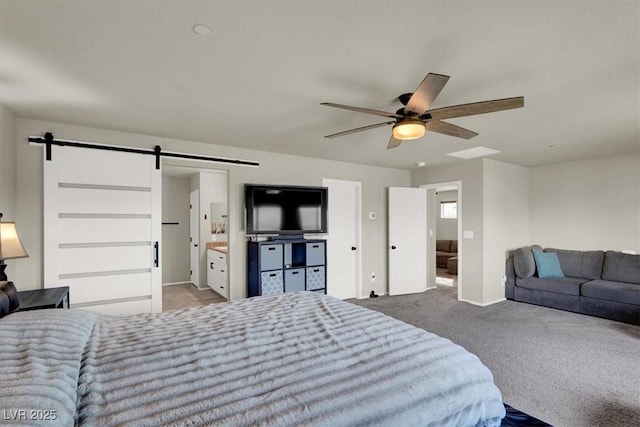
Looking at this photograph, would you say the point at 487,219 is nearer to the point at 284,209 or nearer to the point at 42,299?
the point at 284,209

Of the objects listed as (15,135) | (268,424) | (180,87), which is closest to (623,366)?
(268,424)

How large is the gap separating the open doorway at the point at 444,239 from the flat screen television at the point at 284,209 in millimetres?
2387

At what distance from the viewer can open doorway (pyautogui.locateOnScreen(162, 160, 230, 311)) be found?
5926 millimetres

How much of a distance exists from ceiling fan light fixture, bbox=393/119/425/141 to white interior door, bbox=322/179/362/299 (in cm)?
268

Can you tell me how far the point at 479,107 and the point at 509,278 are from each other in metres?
4.24

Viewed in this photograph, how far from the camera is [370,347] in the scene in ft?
5.08

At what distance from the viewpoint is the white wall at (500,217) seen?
5.00 meters

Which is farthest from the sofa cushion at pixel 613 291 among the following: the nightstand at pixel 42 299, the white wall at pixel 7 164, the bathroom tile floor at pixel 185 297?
the white wall at pixel 7 164

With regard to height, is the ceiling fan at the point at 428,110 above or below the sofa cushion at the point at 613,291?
above

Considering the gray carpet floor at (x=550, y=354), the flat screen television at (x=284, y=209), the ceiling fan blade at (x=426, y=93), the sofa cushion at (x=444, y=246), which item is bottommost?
the gray carpet floor at (x=550, y=354)

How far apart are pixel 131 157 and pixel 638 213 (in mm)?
6959

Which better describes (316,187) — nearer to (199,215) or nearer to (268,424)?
(199,215)

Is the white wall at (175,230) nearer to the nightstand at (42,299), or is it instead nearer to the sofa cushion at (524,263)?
the nightstand at (42,299)

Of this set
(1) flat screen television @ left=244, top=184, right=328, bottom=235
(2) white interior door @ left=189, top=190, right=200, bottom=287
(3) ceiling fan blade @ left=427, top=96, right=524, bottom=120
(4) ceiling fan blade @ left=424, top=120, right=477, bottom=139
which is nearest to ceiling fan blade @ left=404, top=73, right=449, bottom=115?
(3) ceiling fan blade @ left=427, top=96, right=524, bottom=120
